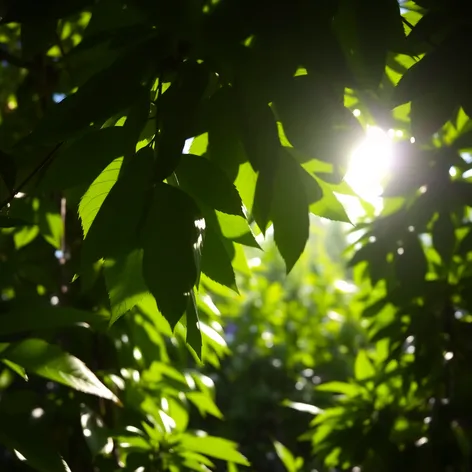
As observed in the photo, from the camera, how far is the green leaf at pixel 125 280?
1.75ft

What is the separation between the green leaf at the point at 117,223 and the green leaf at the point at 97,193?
5 cm

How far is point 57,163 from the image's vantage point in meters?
0.58

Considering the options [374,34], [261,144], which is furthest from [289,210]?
[374,34]

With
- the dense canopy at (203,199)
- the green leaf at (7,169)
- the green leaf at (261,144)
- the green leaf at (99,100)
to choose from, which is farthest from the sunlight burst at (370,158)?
the green leaf at (7,169)

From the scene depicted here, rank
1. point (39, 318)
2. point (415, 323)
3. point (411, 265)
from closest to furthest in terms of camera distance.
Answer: point (39, 318)
point (411, 265)
point (415, 323)

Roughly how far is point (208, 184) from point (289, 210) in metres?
0.08

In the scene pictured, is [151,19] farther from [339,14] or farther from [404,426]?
[404,426]

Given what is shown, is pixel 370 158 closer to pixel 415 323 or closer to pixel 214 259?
pixel 214 259

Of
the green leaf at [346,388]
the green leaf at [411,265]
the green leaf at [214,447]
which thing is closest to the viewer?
the green leaf at [214,447]

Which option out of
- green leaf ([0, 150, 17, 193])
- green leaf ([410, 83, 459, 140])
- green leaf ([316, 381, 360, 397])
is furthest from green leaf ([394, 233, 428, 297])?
green leaf ([0, 150, 17, 193])

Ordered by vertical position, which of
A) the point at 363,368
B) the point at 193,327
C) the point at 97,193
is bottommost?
the point at 363,368

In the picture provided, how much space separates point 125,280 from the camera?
54 centimetres

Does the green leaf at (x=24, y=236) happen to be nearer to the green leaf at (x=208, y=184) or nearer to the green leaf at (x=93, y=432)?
the green leaf at (x=93, y=432)

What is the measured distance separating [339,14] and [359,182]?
0.23 m
